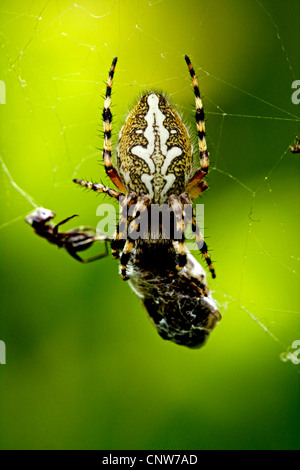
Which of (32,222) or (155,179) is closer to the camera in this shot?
(155,179)

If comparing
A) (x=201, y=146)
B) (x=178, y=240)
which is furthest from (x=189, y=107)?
(x=178, y=240)

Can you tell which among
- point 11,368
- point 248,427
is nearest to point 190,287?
point 248,427

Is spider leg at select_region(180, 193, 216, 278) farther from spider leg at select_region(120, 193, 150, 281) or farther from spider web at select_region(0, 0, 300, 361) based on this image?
spider web at select_region(0, 0, 300, 361)

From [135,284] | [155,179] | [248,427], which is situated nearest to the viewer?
[155,179]

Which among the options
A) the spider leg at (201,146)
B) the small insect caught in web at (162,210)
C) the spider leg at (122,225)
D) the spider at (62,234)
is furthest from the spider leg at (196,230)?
the spider at (62,234)

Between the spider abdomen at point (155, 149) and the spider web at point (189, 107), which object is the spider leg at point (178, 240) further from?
the spider web at point (189, 107)

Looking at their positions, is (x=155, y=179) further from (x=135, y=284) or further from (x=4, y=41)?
(x=4, y=41)

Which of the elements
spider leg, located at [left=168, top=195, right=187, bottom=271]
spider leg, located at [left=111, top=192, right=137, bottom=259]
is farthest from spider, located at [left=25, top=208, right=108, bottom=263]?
spider leg, located at [left=168, top=195, right=187, bottom=271]

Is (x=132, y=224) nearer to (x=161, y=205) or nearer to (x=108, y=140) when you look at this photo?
(x=161, y=205)
